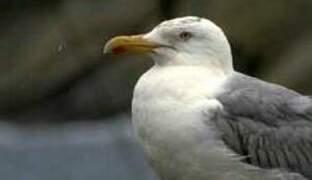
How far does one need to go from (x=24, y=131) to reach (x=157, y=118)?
12.1 ft

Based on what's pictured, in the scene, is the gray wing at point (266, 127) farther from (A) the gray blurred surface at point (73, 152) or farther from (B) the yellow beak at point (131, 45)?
(A) the gray blurred surface at point (73, 152)

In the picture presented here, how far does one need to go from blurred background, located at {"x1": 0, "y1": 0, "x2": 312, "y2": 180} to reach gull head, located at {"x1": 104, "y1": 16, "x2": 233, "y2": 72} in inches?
128

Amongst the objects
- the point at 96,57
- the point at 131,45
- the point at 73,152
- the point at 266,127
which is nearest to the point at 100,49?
the point at 96,57

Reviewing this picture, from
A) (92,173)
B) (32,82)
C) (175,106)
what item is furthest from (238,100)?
(32,82)

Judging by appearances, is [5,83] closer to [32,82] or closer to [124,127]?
[32,82]

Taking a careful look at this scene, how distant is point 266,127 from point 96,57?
3652 millimetres

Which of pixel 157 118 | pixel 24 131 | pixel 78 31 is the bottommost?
pixel 24 131

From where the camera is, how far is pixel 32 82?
7.98 m

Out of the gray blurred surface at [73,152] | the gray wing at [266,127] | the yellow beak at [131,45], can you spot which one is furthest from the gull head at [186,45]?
the gray blurred surface at [73,152]

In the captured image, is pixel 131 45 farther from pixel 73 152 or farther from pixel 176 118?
pixel 73 152

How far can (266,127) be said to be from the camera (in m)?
4.46

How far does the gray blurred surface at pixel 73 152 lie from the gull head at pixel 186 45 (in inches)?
106

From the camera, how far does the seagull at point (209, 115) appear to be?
4.36 meters

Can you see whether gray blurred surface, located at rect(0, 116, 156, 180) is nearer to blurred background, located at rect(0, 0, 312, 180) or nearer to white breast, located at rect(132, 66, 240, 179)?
blurred background, located at rect(0, 0, 312, 180)
